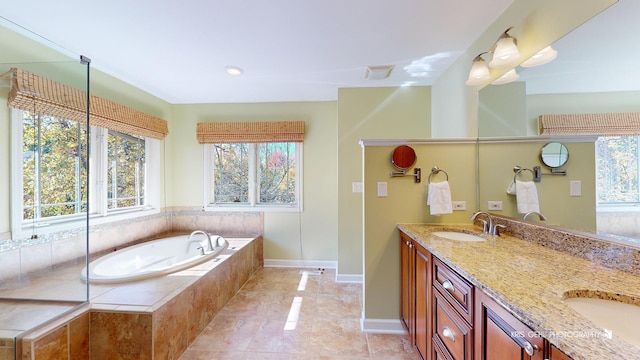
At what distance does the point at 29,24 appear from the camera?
171 centimetres

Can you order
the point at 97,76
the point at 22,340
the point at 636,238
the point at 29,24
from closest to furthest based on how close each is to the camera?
the point at 636,238
the point at 22,340
the point at 29,24
the point at 97,76

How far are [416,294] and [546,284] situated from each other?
868 mm

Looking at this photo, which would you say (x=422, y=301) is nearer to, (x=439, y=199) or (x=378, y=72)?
(x=439, y=199)

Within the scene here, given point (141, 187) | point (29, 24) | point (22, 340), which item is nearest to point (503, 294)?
point (22, 340)

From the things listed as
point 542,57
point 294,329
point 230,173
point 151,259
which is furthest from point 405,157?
point 151,259

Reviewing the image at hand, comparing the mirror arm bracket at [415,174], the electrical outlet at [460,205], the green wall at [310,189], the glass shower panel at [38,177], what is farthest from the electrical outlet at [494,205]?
the glass shower panel at [38,177]

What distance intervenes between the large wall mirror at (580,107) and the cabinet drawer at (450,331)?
755 millimetres

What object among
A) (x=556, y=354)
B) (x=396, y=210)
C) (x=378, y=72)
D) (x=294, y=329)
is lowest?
(x=294, y=329)

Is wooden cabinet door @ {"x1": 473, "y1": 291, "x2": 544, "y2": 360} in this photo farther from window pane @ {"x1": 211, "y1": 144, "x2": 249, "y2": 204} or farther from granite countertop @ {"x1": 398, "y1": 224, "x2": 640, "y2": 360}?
window pane @ {"x1": 211, "y1": 144, "x2": 249, "y2": 204}

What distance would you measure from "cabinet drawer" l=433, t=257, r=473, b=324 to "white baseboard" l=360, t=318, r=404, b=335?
820 mm

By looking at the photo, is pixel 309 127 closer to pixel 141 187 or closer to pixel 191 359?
pixel 141 187

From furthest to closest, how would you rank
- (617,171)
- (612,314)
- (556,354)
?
(617,171), (612,314), (556,354)

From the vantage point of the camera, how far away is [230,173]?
352cm

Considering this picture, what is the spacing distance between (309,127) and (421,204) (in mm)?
1976
